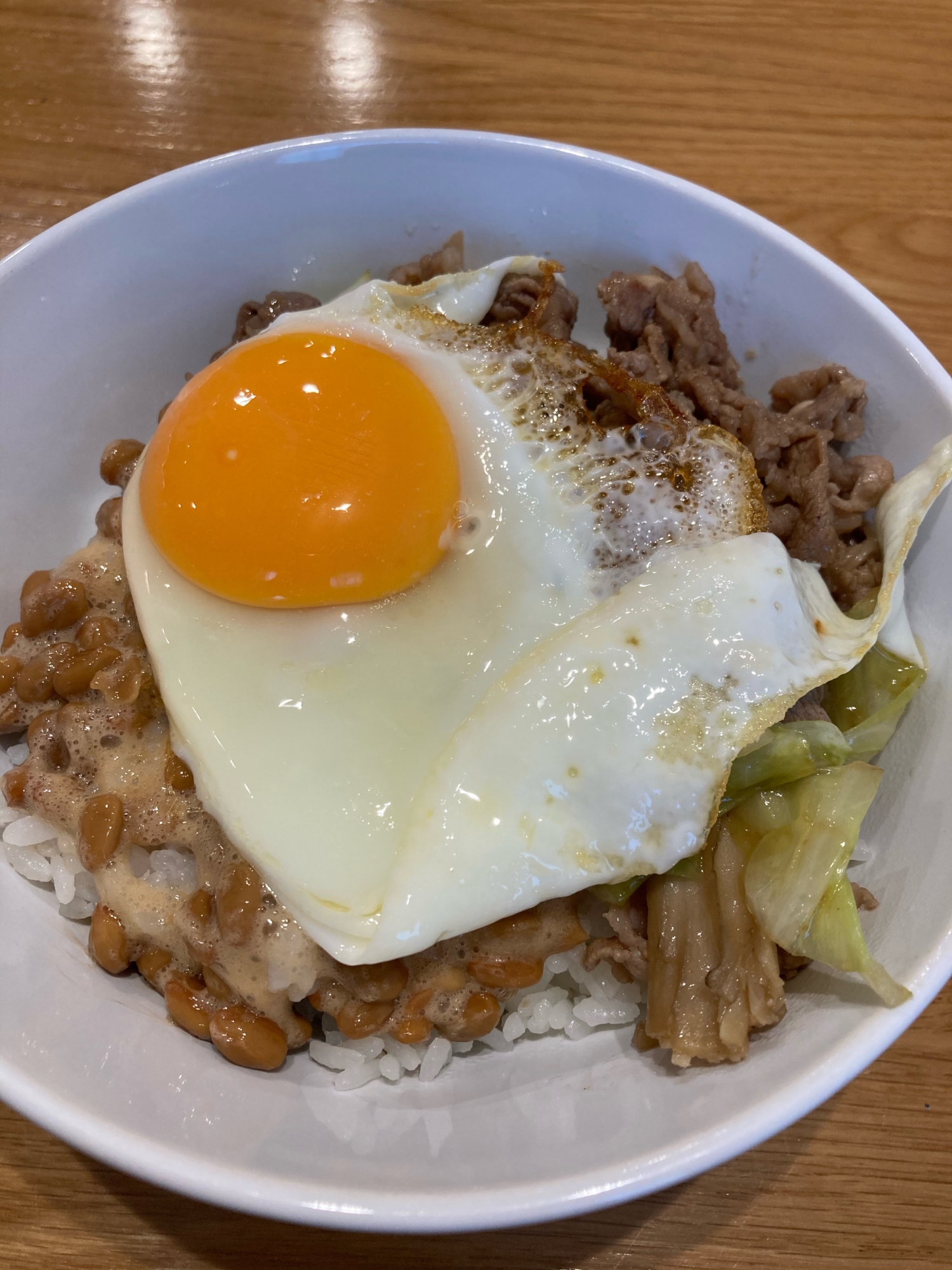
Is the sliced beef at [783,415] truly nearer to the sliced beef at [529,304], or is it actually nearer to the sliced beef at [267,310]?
the sliced beef at [529,304]

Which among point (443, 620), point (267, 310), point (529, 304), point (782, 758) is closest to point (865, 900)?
point (782, 758)

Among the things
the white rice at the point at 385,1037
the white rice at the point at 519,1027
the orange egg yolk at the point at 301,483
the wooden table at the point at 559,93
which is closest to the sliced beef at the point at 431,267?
the orange egg yolk at the point at 301,483

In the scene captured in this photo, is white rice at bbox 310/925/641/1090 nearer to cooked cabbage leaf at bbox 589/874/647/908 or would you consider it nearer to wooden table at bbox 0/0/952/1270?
cooked cabbage leaf at bbox 589/874/647/908

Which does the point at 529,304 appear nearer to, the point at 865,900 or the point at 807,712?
the point at 807,712

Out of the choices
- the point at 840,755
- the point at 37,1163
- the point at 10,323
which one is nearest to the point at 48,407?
the point at 10,323

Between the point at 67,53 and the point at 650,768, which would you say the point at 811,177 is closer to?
the point at 650,768
